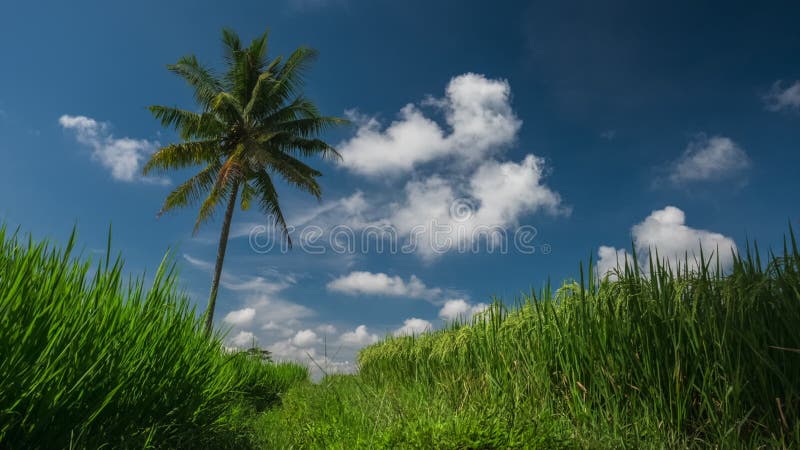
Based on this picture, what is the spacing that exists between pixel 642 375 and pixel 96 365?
13.8ft

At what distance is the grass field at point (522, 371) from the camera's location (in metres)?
3.24

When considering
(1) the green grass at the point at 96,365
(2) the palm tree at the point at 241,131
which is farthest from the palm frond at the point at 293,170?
(1) the green grass at the point at 96,365

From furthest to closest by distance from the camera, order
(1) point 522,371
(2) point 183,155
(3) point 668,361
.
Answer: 1. (2) point 183,155
2. (1) point 522,371
3. (3) point 668,361

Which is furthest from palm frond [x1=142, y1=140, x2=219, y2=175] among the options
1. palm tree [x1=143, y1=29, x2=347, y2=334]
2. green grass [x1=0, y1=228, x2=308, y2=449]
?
green grass [x1=0, y1=228, x2=308, y2=449]

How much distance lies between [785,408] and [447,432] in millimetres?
2582

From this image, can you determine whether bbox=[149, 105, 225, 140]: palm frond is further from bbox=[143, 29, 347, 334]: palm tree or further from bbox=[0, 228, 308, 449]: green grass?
bbox=[0, 228, 308, 449]: green grass

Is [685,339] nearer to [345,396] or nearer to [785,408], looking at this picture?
[785,408]

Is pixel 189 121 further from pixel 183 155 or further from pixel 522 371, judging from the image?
pixel 522 371

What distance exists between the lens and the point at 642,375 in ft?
Result: 14.9

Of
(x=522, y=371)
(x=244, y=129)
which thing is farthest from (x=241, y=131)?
(x=522, y=371)

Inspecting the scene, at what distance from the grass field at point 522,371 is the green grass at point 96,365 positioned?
0.05 ft

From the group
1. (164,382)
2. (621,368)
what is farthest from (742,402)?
(164,382)

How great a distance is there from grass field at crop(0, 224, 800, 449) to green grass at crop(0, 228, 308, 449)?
14mm

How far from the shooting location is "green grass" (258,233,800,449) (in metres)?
3.91
